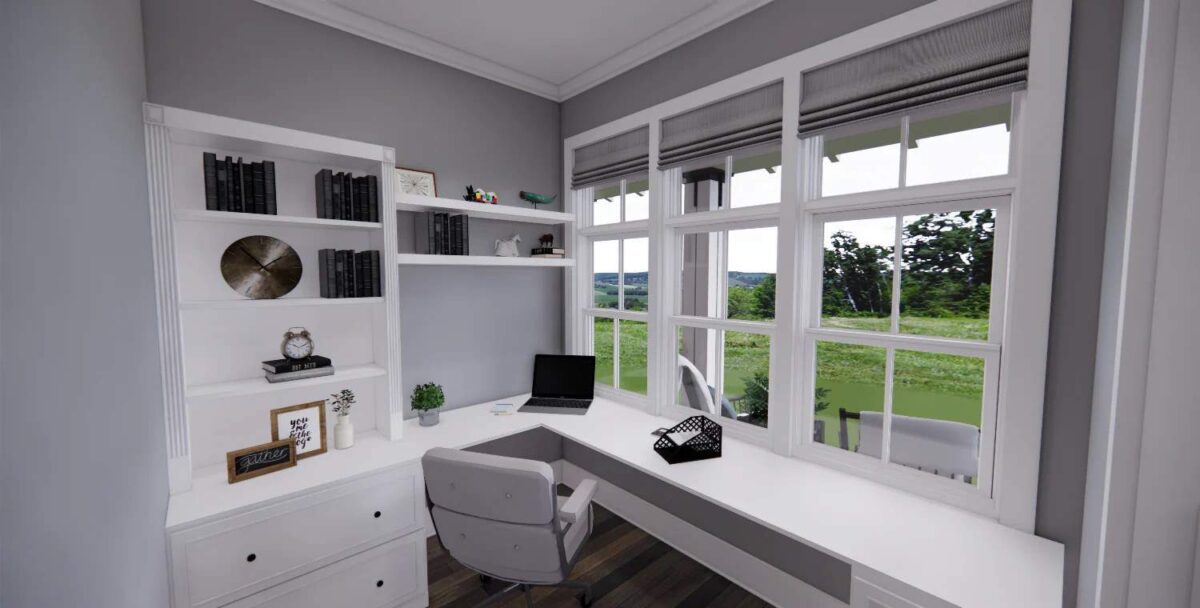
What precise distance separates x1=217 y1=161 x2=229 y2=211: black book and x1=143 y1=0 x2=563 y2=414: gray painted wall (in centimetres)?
40

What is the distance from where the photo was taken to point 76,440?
2.29ft

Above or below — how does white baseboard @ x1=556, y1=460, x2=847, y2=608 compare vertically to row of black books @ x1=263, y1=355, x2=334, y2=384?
below

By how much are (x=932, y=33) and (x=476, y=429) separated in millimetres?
2803

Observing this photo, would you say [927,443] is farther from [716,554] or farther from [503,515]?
[503,515]

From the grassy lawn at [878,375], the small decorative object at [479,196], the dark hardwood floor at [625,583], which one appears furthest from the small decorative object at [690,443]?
the small decorative object at [479,196]

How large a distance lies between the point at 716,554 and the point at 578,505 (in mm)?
1116

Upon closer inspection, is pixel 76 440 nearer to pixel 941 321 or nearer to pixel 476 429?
pixel 476 429

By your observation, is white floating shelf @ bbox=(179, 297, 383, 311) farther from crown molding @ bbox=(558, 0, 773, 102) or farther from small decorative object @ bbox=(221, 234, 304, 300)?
crown molding @ bbox=(558, 0, 773, 102)

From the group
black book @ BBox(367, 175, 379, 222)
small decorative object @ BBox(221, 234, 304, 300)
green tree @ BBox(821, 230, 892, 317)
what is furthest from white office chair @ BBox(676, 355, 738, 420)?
small decorative object @ BBox(221, 234, 304, 300)

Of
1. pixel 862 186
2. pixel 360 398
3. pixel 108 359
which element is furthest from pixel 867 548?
pixel 360 398

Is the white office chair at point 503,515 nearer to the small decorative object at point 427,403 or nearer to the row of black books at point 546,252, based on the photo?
the small decorative object at point 427,403

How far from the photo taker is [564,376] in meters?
3.21

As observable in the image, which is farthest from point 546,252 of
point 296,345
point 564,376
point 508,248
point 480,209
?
point 296,345

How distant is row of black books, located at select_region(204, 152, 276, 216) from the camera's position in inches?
74.2
